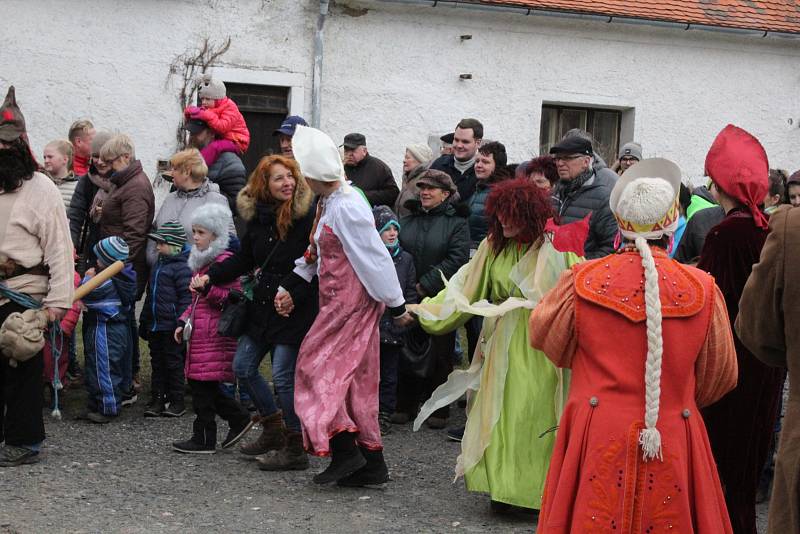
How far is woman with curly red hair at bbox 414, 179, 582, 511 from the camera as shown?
6.05 meters

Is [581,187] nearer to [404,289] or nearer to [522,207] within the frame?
[522,207]

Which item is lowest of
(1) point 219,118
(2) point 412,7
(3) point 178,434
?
(3) point 178,434

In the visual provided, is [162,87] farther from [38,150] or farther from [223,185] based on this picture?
[223,185]

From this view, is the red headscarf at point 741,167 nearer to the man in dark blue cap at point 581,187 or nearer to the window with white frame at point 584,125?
the man in dark blue cap at point 581,187

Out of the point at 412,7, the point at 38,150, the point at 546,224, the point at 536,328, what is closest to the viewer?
the point at 536,328

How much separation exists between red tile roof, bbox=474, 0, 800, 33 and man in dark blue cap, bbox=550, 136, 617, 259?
25.3ft

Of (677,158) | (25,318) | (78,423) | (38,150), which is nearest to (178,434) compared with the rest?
(78,423)

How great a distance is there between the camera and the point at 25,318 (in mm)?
6691

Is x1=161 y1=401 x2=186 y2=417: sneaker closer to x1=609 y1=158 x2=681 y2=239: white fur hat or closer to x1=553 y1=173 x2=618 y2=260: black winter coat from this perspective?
x1=553 y1=173 x2=618 y2=260: black winter coat

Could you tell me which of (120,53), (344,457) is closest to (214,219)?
(344,457)

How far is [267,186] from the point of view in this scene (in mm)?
6777

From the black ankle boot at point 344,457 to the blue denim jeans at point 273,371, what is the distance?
1.51ft

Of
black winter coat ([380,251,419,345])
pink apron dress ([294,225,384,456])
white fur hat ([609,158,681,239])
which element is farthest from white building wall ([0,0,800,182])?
white fur hat ([609,158,681,239])

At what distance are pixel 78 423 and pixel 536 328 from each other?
4.62 metres
